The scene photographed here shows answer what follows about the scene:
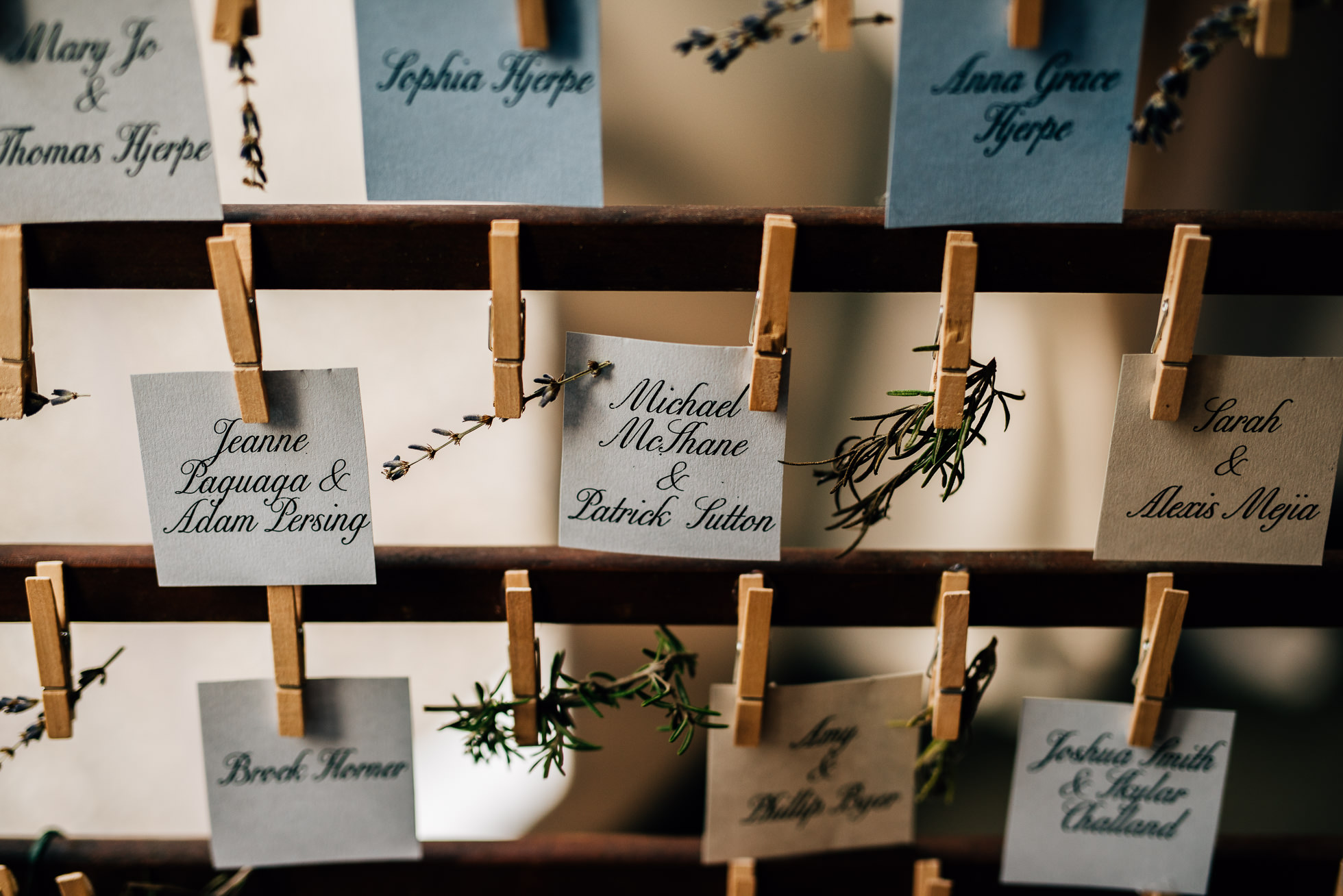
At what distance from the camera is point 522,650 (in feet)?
1.97

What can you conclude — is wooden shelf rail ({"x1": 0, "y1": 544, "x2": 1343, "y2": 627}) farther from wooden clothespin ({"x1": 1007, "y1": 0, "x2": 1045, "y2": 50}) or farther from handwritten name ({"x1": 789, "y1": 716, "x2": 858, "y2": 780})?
wooden clothespin ({"x1": 1007, "y1": 0, "x2": 1045, "y2": 50})

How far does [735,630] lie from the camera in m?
0.80

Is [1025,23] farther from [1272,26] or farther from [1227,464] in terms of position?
[1227,464]

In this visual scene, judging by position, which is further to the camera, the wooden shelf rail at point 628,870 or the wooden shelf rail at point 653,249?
the wooden shelf rail at point 628,870

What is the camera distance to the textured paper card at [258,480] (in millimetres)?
545

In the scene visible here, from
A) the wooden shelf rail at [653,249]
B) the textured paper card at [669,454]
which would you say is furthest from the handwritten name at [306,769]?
the wooden shelf rail at [653,249]

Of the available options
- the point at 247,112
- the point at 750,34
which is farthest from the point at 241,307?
the point at 750,34

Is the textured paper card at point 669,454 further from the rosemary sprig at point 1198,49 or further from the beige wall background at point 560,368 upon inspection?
the rosemary sprig at point 1198,49

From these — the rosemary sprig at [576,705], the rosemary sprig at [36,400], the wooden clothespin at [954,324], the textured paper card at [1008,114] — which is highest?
the textured paper card at [1008,114]

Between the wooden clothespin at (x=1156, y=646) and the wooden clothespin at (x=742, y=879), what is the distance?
1.03ft

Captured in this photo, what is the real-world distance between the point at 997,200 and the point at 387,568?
47cm

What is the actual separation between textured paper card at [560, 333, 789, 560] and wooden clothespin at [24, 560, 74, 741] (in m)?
0.35

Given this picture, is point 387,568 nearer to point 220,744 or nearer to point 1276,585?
point 220,744

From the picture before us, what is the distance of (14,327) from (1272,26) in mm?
734
